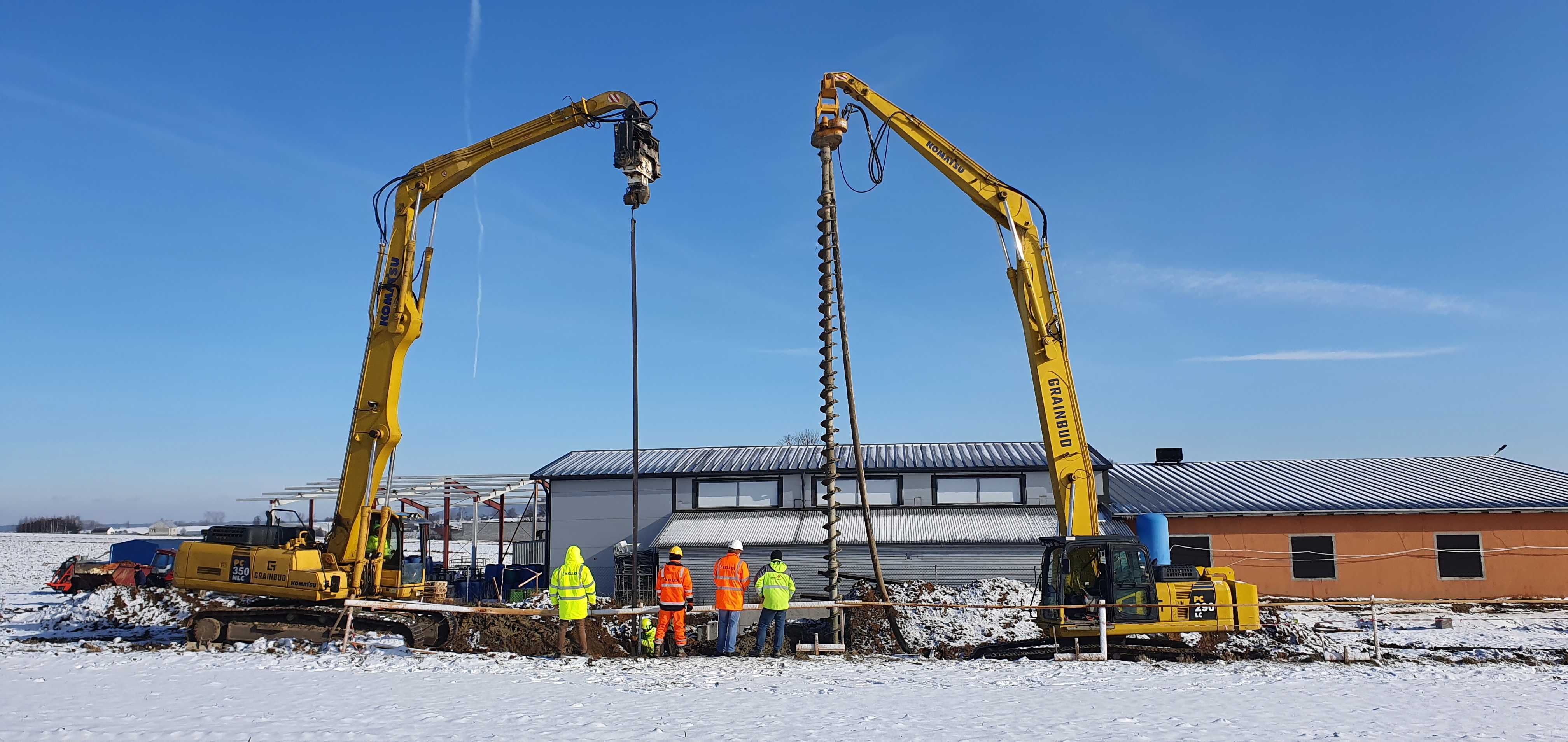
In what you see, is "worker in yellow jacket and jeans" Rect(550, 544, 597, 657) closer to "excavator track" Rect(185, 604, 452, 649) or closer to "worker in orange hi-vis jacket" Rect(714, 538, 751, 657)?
"worker in orange hi-vis jacket" Rect(714, 538, 751, 657)

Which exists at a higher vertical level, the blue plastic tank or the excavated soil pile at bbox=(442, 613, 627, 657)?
the blue plastic tank

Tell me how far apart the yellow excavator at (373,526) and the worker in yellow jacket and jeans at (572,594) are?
3139mm

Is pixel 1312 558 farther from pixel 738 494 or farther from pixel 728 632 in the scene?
pixel 728 632

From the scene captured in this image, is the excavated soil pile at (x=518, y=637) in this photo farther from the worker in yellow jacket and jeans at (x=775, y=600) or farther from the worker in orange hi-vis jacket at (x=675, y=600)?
the worker in yellow jacket and jeans at (x=775, y=600)

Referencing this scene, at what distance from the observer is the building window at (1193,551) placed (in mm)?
29500

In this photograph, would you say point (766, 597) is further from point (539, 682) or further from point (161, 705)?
point (161, 705)

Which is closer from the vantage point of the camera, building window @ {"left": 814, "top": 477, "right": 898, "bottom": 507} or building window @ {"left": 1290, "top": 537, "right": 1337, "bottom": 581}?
building window @ {"left": 1290, "top": 537, "right": 1337, "bottom": 581}

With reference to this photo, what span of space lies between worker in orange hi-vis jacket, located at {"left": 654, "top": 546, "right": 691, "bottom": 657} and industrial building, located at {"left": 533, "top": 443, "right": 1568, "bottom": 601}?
504 inches

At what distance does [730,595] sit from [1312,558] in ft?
68.9

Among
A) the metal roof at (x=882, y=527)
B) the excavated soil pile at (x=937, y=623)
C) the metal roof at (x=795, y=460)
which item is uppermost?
the metal roof at (x=795, y=460)

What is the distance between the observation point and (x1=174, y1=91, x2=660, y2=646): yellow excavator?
54.7 feet

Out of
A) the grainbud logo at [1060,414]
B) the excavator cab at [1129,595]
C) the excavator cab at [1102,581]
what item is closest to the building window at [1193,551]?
the excavator cab at [1129,595]

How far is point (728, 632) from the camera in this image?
→ 15.7 meters

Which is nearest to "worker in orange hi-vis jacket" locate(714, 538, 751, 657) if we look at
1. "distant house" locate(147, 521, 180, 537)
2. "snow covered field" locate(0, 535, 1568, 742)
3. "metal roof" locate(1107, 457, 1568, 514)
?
"snow covered field" locate(0, 535, 1568, 742)
